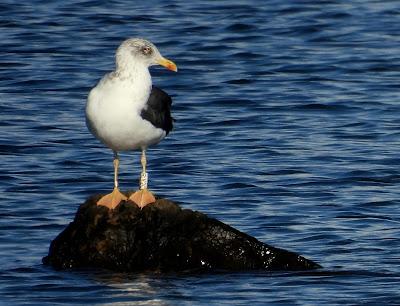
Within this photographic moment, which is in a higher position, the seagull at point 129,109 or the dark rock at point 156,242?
the seagull at point 129,109

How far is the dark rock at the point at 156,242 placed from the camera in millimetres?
11727

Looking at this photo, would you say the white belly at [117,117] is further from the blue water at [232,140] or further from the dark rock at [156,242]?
the blue water at [232,140]

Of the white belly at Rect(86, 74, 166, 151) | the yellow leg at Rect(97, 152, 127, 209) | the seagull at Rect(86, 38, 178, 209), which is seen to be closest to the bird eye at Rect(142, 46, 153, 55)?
the seagull at Rect(86, 38, 178, 209)

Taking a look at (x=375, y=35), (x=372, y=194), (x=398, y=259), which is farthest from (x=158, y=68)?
(x=398, y=259)

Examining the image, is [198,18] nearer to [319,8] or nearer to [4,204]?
[319,8]

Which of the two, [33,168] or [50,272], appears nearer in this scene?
[50,272]

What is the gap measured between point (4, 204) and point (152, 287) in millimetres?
3953

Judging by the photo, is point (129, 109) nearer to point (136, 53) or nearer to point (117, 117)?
point (117, 117)

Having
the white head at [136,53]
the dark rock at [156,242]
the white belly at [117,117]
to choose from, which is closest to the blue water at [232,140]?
the dark rock at [156,242]

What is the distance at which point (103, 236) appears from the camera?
11.7 meters

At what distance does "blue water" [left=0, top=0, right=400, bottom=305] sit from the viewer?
11.9 metres

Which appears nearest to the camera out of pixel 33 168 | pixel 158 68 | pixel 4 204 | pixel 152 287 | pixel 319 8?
pixel 152 287

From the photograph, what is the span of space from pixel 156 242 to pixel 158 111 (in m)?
1.08

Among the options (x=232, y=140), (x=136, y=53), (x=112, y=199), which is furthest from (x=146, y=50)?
(x=232, y=140)
